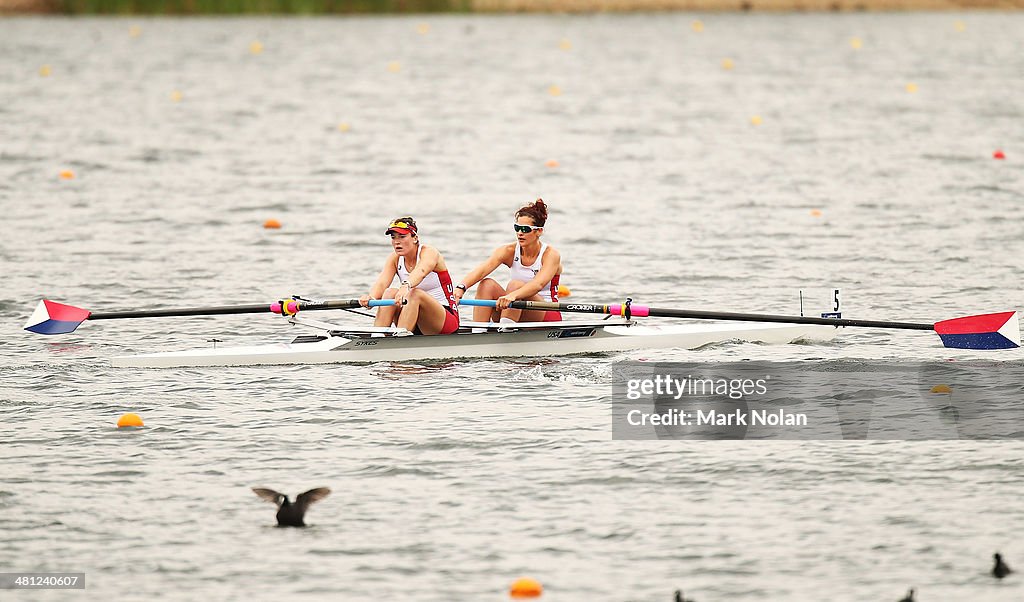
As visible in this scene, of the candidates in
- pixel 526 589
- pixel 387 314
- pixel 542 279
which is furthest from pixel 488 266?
pixel 526 589

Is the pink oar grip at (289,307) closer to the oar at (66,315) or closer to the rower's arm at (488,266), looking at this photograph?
the oar at (66,315)

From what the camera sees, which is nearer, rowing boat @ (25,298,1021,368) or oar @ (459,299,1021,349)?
oar @ (459,299,1021,349)

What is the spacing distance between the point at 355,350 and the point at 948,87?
76.0 ft

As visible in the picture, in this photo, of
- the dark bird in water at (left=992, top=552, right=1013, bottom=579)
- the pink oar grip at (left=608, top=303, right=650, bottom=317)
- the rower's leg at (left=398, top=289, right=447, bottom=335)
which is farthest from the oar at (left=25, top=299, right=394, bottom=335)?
the dark bird in water at (left=992, top=552, right=1013, bottom=579)

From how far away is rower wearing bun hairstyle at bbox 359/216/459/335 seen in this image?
12422mm

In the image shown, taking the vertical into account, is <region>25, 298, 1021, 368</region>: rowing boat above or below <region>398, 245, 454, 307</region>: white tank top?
below

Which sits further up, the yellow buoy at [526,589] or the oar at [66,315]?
the oar at [66,315]

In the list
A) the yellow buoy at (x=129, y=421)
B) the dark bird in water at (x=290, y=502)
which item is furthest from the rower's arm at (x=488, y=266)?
the dark bird in water at (x=290, y=502)

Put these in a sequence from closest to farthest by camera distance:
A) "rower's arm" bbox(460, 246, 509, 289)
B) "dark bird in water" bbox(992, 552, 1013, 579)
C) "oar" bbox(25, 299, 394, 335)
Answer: "dark bird in water" bbox(992, 552, 1013, 579) < "rower's arm" bbox(460, 246, 509, 289) < "oar" bbox(25, 299, 394, 335)

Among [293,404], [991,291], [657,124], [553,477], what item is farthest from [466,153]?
[553,477]

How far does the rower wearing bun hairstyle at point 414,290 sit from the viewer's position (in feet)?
40.8

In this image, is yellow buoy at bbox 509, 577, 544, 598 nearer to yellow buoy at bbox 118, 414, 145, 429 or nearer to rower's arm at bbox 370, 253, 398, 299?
yellow buoy at bbox 118, 414, 145, 429

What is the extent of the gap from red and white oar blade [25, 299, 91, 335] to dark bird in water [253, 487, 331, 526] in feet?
15.5

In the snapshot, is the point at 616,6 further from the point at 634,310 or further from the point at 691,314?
the point at 634,310
